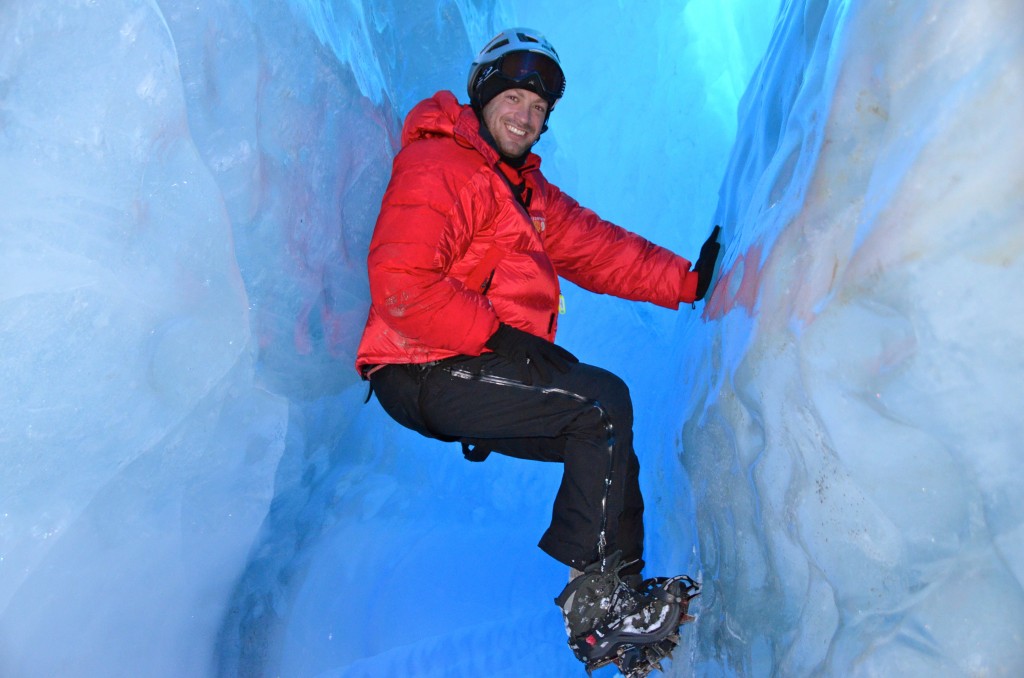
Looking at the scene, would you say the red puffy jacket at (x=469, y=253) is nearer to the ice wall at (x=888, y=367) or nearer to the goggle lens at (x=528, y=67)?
the goggle lens at (x=528, y=67)

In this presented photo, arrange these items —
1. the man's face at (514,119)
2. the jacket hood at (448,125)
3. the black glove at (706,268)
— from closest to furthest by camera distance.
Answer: the jacket hood at (448,125)
the man's face at (514,119)
the black glove at (706,268)


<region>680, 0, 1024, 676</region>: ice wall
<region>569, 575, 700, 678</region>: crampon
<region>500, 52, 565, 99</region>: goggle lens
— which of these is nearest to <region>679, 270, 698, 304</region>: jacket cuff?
<region>680, 0, 1024, 676</region>: ice wall

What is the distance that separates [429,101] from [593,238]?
0.69 meters

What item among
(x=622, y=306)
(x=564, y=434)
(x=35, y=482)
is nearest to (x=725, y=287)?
(x=564, y=434)

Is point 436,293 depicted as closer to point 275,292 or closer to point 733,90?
point 275,292

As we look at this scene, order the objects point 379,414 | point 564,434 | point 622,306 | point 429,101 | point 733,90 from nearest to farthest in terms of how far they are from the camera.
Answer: point 564,434
point 429,101
point 379,414
point 622,306
point 733,90

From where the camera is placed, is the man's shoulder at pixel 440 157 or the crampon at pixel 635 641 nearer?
the crampon at pixel 635 641

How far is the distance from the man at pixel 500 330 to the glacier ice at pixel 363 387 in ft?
1.20

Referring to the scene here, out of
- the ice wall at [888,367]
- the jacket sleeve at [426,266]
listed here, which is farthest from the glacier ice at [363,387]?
the jacket sleeve at [426,266]

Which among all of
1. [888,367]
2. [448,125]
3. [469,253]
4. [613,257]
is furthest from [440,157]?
[888,367]

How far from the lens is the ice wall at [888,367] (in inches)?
66.9

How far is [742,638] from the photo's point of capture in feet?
7.73

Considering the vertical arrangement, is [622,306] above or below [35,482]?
above

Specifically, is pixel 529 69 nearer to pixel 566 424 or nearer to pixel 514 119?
pixel 514 119
